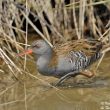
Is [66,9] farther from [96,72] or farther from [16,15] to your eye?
[96,72]

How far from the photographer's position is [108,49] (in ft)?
23.5

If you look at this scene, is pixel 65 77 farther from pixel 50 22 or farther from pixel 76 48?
pixel 50 22

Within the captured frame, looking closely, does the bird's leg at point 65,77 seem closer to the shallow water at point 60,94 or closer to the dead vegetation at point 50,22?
the shallow water at point 60,94

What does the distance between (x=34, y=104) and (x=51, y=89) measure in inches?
21.3

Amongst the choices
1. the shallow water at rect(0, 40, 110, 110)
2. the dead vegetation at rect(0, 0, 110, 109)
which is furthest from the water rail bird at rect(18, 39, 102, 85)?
the dead vegetation at rect(0, 0, 110, 109)

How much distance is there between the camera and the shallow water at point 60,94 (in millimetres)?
5816

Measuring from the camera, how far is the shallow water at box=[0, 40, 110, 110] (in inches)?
229

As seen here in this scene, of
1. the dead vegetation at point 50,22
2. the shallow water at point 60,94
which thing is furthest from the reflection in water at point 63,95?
the dead vegetation at point 50,22

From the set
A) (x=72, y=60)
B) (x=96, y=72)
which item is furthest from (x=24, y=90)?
(x=96, y=72)

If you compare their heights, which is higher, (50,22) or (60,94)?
(50,22)

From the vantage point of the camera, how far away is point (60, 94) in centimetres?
624

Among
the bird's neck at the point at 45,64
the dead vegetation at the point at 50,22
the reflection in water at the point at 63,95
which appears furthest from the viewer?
the dead vegetation at the point at 50,22

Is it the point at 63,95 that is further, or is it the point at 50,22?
the point at 50,22

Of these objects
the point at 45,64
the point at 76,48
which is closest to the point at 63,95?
the point at 45,64
